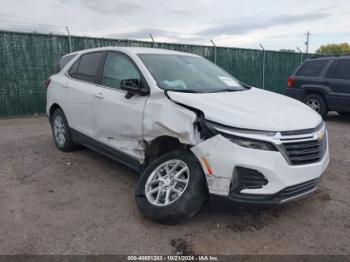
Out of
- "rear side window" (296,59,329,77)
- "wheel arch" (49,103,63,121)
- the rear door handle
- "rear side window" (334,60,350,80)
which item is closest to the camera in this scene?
the rear door handle

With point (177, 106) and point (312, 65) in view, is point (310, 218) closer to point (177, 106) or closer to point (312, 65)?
point (177, 106)

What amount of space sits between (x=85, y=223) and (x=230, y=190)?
1498 mm

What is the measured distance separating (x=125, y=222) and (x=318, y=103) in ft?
24.7

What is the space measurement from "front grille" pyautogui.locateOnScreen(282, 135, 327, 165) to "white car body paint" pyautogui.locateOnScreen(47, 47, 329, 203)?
56mm

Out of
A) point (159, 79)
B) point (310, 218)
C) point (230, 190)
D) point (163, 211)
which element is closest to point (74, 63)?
point (159, 79)

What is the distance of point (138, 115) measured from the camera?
368cm

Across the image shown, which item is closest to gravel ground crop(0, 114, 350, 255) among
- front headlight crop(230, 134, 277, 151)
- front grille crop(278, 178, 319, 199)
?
front grille crop(278, 178, 319, 199)

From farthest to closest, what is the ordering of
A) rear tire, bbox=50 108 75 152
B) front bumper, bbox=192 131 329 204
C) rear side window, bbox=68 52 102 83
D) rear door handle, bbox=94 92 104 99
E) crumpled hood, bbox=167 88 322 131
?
rear tire, bbox=50 108 75 152, rear side window, bbox=68 52 102 83, rear door handle, bbox=94 92 104 99, crumpled hood, bbox=167 88 322 131, front bumper, bbox=192 131 329 204

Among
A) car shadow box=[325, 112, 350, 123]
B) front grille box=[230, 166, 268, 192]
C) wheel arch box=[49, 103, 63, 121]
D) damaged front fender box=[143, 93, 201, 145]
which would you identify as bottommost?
car shadow box=[325, 112, 350, 123]

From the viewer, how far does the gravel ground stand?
9.45 feet

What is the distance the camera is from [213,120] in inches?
119

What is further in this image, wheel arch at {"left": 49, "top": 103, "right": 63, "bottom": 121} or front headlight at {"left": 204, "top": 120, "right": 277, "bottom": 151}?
wheel arch at {"left": 49, "top": 103, "right": 63, "bottom": 121}

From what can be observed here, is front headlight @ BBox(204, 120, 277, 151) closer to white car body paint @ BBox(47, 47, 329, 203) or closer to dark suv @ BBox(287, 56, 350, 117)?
white car body paint @ BBox(47, 47, 329, 203)

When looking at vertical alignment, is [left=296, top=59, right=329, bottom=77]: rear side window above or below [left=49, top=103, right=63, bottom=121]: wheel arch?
above
